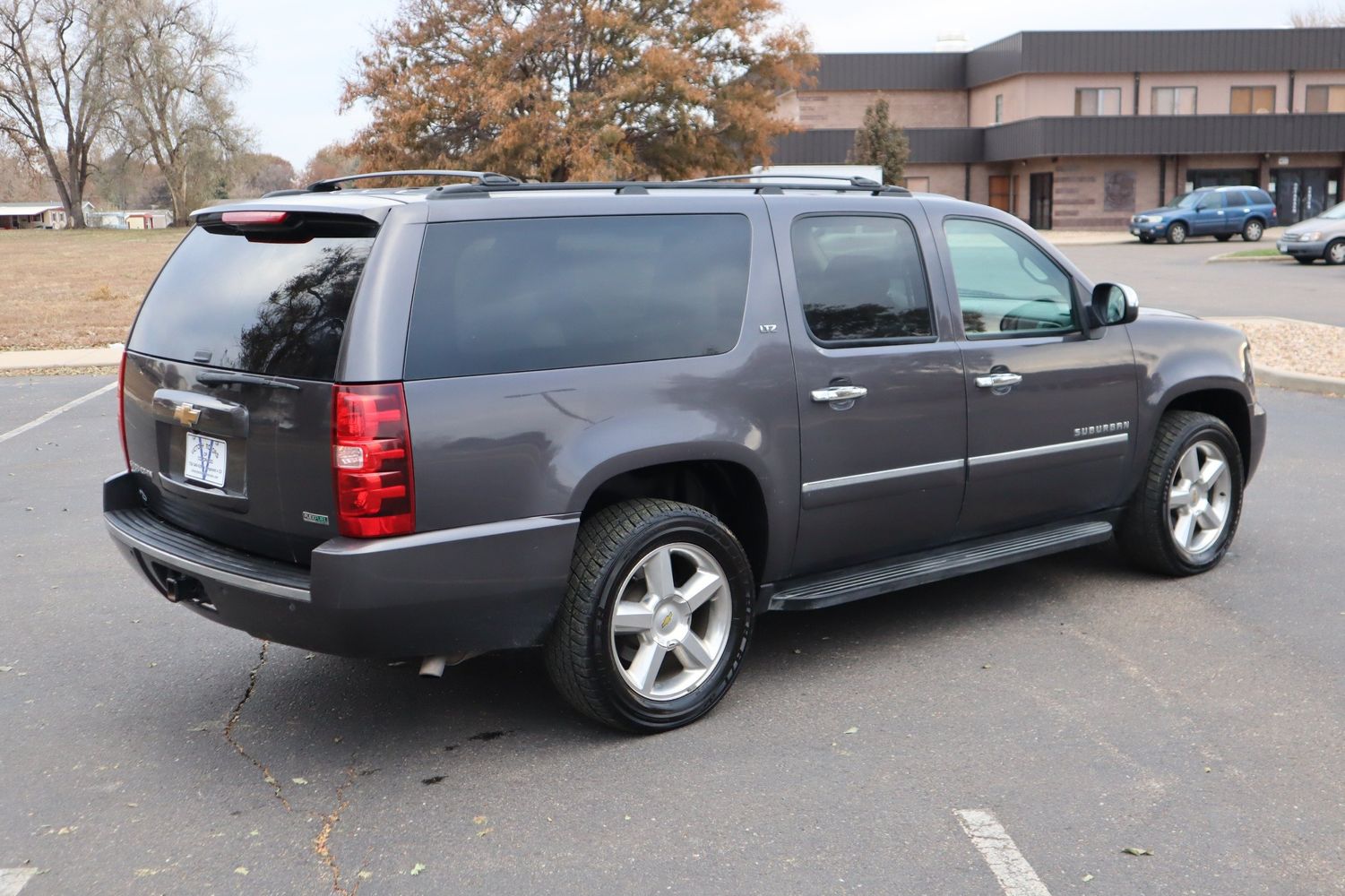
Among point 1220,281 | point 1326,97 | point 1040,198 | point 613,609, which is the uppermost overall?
point 1326,97

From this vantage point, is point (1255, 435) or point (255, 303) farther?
point (1255, 435)

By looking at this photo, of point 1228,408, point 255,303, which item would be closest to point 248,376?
point 255,303

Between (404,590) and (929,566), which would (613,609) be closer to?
(404,590)

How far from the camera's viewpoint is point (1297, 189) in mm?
52344

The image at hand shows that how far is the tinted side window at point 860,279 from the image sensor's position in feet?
16.3

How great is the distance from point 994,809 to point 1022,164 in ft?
181

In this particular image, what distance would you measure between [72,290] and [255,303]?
88.6 feet

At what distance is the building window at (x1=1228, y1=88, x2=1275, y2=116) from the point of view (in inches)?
2055

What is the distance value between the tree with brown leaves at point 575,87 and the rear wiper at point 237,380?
31.4 metres

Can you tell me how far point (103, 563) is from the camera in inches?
268

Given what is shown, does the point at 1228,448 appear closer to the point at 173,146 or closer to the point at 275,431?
the point at 275,431

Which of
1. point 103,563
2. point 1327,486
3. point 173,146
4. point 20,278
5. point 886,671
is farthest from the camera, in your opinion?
point 173,146

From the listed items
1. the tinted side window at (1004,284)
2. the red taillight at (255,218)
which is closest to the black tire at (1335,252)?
the tinted side window at (1004,284)

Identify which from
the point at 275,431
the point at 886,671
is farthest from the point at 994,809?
the point at 275,431
